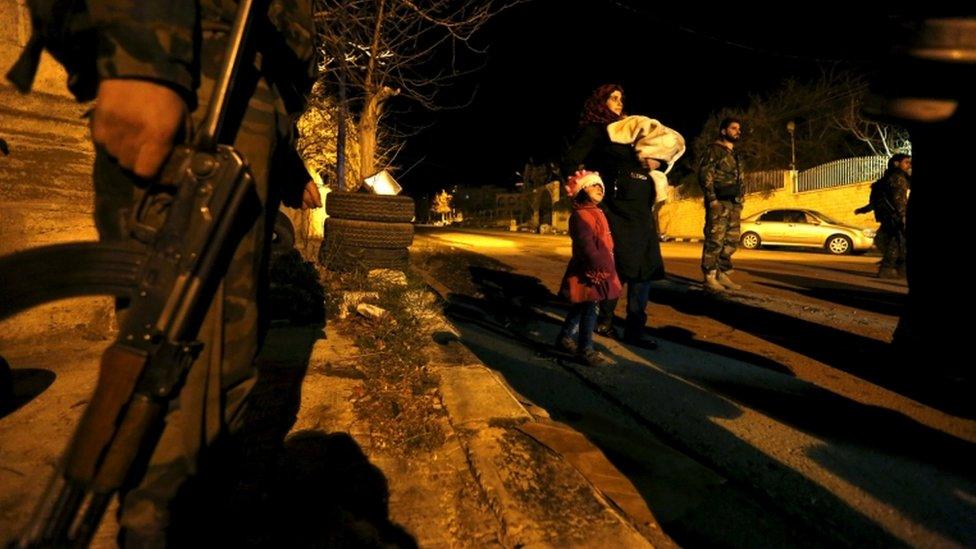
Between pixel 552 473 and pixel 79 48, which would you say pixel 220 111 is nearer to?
pixel 79 48

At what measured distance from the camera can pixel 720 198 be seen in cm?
590

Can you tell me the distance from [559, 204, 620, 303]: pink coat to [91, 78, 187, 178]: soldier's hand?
2677 mm

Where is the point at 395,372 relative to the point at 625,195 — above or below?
below

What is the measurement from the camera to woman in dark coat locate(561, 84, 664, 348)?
3809 mm

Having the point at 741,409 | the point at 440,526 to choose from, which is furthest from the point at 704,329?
the point at 440,526

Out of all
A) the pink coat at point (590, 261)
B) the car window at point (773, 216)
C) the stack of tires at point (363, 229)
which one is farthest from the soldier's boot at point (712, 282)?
the car window at point (773, 216)

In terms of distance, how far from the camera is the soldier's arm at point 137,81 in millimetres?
1029

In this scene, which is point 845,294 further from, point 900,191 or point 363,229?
point 363,229

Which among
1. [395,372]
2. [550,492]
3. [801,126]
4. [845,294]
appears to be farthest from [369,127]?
[801,126]

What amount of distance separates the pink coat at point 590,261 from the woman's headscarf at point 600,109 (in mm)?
819

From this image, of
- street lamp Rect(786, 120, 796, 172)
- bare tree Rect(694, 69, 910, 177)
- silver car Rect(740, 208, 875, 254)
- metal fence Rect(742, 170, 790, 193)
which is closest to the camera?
silver car Rect(740, 208, 875, 254)

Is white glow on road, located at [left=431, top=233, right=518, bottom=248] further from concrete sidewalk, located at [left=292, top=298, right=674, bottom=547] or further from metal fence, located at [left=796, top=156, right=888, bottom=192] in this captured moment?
metal fence, located at [left=796, top=156, right=888, bottom=192]

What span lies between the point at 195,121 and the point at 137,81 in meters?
0.15

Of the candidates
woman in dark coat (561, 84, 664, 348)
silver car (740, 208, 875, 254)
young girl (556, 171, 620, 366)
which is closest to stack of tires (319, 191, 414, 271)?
woman in dark coat (561, 84, 664, 348)
